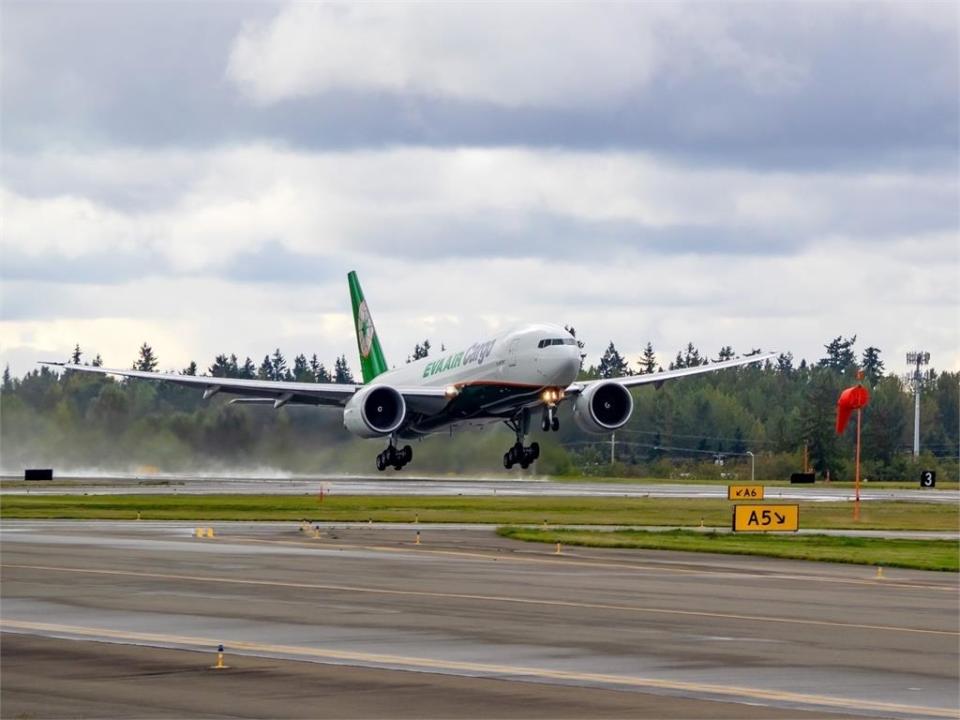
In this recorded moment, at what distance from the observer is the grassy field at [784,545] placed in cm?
3766

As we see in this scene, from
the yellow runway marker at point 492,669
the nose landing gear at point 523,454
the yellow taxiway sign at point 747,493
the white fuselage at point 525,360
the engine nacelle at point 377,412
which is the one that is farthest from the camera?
the nose landing gear at point 523,454

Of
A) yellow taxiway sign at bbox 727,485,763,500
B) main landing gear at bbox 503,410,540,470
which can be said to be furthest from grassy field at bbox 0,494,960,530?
main landing gear at bbox 503,410,540,470

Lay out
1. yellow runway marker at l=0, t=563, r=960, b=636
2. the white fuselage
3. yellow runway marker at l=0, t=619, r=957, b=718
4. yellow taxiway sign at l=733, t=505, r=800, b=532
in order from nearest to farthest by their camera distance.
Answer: yellow runway marker at l=0, t=619, r=957, b=718, yellow runway marker at l=0, t=563, r=960, b=636, yellow taxiway sign at l=733, t=505, r=800, b=532, the white fuselage

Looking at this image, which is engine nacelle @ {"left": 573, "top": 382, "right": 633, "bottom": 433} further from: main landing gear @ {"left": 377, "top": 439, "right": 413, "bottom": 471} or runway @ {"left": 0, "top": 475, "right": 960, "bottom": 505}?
main landing gear @ {"left": 377, "top": 439, "right": 413, "bottom": 471}

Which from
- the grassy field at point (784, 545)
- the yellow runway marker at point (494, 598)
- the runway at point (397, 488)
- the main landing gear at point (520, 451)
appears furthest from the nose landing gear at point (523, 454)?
the yellow runway marker at point (494, 598)

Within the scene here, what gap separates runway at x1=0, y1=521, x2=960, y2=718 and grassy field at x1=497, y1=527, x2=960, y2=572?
229 centimetres

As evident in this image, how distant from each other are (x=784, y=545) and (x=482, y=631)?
21.9 metres

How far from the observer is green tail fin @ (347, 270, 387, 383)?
90.9 meters

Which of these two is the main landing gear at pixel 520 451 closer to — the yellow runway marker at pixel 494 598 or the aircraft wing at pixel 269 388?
the aircraft wing at pixel 269 388

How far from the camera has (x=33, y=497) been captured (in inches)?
2611

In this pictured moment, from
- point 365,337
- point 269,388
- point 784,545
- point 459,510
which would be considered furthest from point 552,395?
point 365,337

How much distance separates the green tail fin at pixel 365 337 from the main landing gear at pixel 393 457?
11.6m

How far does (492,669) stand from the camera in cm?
1828

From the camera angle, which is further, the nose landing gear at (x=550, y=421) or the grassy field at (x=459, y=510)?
the nose landing gear at (x=550, y=421)
